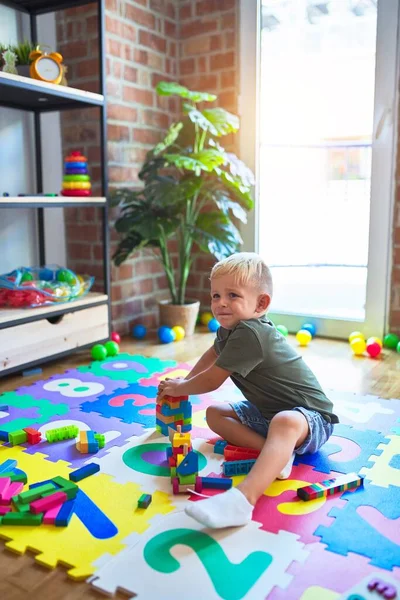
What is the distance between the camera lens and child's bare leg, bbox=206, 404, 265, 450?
1.48 metres

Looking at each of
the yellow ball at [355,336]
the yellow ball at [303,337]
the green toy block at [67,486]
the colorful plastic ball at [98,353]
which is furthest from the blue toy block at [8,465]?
the yellow ball at [355,336]

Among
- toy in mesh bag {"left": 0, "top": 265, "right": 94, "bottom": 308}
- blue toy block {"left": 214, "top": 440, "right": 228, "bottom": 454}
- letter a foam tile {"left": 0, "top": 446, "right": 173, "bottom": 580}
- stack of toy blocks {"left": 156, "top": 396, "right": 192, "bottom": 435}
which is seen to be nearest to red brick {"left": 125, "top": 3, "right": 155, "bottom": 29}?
toy in mesh bag {"left": 0, "top": 265, "right": 94, "bottom": 308}

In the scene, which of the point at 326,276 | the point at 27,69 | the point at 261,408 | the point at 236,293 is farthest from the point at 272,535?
the point at 326,276

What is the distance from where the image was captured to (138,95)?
9.34ft

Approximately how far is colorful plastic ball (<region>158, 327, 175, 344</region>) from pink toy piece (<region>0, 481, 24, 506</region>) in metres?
1.39

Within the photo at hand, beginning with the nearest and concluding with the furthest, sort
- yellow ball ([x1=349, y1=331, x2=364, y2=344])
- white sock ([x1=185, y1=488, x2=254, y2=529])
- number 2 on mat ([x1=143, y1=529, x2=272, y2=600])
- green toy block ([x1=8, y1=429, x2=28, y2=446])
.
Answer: number 2 on mat ([x1=143, y1=529, x2=272, y2=600])
white sock ([x1=185, y1=488, x2=254, y2=529])
green toy block ([x1=8, y1=429, x2=28, y2=446])
yellow ball ([x1=349, y1=331, x2=364, y2=344])

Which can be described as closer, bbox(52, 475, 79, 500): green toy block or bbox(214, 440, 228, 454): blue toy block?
bbox(52, 475, 79, 500): green toy block

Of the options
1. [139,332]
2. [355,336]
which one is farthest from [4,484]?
[355,336]

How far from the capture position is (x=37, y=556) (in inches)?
42.3

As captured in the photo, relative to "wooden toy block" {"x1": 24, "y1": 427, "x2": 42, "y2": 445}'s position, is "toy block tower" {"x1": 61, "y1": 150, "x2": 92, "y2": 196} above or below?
above

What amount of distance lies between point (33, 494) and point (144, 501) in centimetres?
23

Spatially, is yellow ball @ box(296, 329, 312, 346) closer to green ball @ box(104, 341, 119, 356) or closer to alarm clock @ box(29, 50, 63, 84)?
green ball @ box(104, 341, 119, 356)

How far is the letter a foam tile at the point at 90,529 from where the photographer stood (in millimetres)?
1071

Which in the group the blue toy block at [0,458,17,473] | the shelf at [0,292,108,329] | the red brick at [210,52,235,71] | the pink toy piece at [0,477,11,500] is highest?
the red brick at [210,52,235,71]
